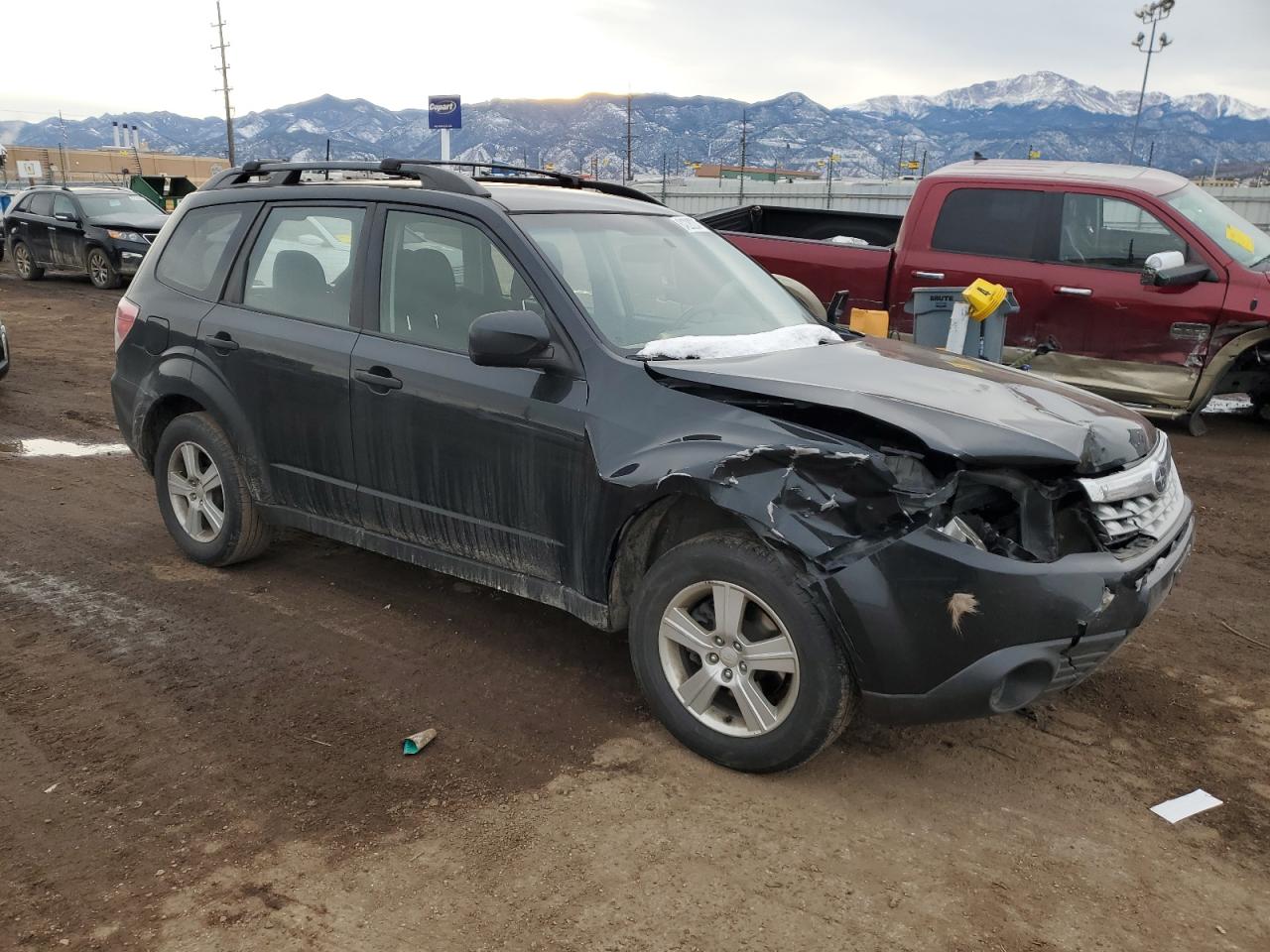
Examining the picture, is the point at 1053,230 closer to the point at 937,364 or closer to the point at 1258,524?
the point at 1258,524

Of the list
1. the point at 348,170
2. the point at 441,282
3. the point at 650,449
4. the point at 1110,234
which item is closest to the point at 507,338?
the point at 650,449

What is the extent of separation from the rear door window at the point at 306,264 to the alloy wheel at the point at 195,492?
0.83 m

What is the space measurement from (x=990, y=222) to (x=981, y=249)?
0.78 feet

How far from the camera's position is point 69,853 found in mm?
2842

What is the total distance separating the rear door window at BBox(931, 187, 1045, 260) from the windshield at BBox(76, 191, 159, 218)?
→ 1454 cm

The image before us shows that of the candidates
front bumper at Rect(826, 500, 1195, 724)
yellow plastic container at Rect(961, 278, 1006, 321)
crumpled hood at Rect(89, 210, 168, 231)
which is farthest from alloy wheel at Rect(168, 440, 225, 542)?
crumpled hood at Rect(89, 210, 168, 231)

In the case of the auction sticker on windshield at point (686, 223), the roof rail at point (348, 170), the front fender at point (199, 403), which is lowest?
the front fender at point (199, 403)

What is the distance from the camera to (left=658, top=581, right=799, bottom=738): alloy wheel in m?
3.10

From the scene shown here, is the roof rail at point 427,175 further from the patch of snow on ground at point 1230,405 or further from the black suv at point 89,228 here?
the black suv at point 89,228

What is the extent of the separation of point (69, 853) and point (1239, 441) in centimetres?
855

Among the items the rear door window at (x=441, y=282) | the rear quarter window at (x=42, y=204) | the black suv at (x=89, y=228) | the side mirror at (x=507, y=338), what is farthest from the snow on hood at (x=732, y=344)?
the rear quarter window at (x=42, y=204)

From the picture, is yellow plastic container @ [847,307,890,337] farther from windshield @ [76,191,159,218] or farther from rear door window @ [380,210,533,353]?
windshield @ [76,191,159,218]

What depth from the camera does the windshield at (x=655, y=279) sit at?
3.79 m

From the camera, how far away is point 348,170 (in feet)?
15.0
